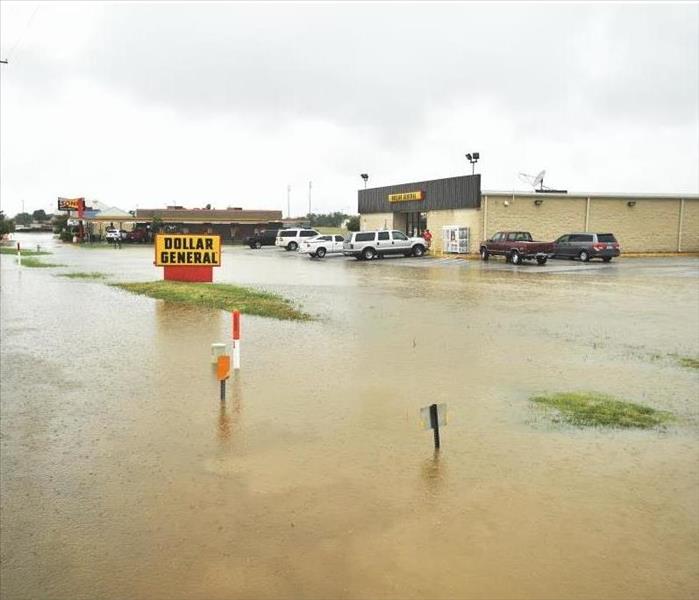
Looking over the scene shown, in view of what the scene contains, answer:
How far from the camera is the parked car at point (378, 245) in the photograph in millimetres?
41875

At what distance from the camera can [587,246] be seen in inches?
1483

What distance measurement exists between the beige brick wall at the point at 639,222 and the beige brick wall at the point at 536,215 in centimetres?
128

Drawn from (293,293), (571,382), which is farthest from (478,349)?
(293,293)

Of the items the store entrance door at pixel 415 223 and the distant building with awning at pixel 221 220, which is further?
the distant building with awning at pixel 221 220

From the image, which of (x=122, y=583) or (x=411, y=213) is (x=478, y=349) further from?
(x=411, y=213)

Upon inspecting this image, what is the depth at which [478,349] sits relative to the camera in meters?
11.9

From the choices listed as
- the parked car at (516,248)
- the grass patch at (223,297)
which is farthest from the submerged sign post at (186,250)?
the parked car at (516,248)

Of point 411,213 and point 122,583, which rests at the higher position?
point 411,213

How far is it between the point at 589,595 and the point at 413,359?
6.90m

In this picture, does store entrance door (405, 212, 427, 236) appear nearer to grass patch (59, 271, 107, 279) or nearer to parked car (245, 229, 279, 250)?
parked car (245, 229, 279, 250)

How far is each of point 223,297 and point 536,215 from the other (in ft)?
95.7

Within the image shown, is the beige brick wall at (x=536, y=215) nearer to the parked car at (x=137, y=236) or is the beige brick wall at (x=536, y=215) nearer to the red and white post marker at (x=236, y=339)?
the red and white post marker at (x=236, y=339)

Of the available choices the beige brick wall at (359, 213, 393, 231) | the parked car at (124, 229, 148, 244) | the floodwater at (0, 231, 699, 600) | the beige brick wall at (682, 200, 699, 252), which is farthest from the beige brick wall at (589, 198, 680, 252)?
the parked car at (124, 229, 148, 244)

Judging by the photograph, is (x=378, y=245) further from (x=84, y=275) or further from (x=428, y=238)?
(x=84, y=275)
